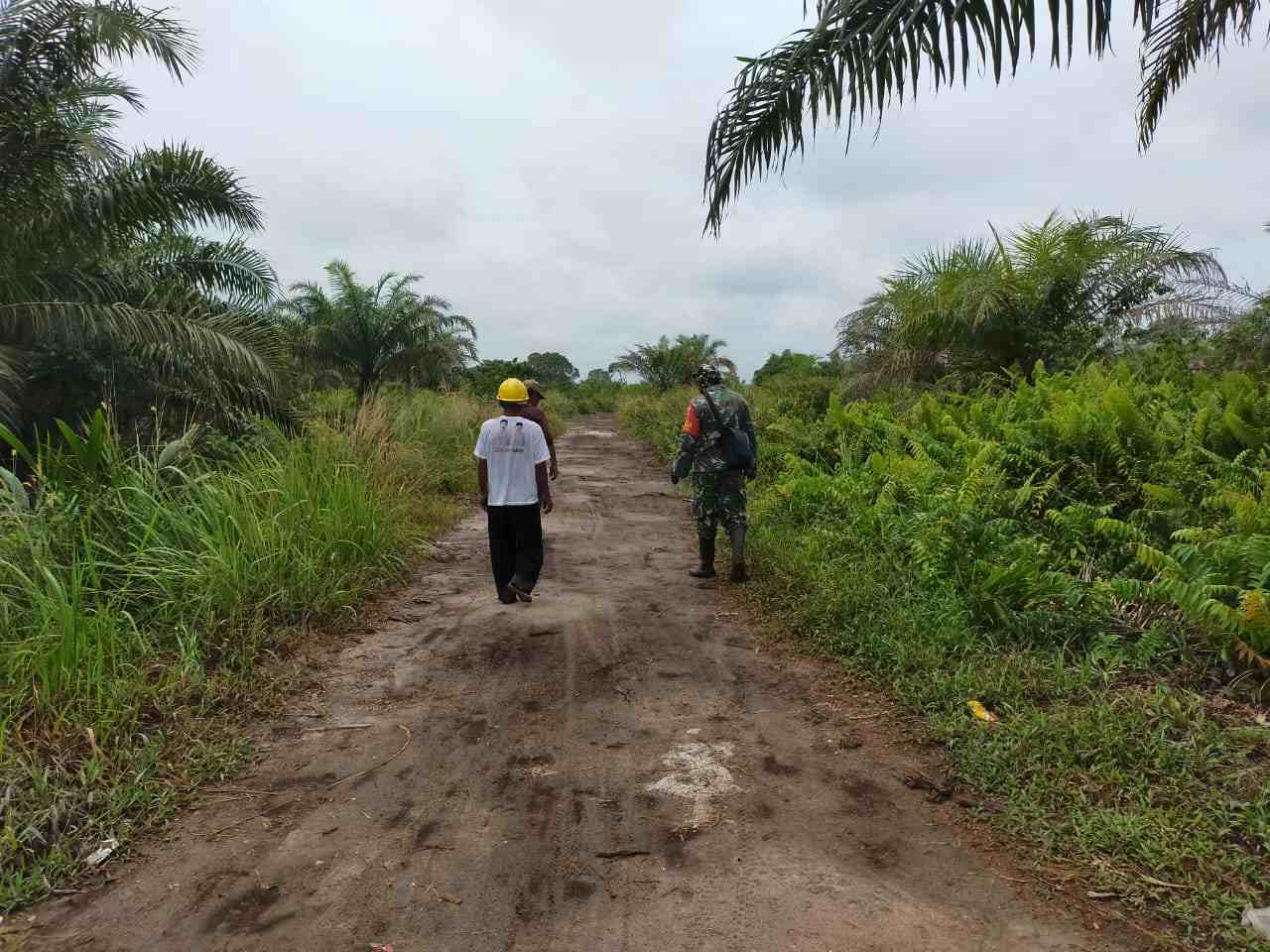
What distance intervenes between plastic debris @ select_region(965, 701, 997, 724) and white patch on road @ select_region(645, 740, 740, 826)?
1129 mm

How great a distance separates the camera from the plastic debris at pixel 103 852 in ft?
9.27

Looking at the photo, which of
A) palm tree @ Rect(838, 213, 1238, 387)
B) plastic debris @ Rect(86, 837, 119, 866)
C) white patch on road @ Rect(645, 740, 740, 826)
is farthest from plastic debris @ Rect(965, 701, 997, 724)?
palm tree @ Rect(838, 213, 1238, 387)

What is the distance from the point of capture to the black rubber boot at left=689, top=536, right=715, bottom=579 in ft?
21.7

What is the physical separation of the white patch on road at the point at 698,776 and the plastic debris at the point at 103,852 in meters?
1.92

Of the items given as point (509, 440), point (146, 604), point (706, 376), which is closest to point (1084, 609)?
point (706, 376)

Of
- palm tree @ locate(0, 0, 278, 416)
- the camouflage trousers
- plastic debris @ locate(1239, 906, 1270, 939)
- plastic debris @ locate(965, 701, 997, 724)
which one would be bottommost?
plastic debris @ locate(1239, 906, 1270, 939)

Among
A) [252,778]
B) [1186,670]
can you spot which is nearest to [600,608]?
[252,778]

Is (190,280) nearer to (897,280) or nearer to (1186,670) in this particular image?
(897,280)

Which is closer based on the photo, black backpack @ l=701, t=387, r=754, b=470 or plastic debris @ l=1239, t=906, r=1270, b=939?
plastic debris @ l=1239, t=906, r=1270, b=939

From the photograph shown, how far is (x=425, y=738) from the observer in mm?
3730

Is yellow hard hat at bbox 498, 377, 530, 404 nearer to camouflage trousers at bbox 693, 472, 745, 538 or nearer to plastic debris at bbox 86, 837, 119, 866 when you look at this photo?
camouflage trousers at bbox 693, 472, 745, 538

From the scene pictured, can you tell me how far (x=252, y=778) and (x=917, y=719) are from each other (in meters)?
2.94

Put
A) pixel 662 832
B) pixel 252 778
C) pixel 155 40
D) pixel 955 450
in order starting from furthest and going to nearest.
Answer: pixel 155 40
pixel 955 450
pixel 252 778
pixel 662 832

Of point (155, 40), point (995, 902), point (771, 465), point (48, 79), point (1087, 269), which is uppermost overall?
point (155, 40)
